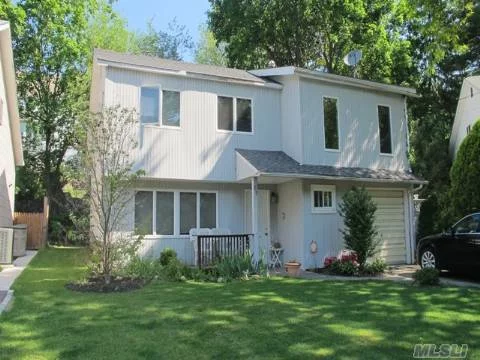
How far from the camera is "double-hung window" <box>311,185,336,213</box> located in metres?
14.6

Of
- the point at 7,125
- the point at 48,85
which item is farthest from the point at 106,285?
the point at 48,85

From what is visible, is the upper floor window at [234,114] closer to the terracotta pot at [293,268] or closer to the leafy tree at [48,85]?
the terracotta pot at [293,268]

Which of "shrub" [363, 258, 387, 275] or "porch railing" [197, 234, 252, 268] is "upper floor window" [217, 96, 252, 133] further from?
"shrub" [363, 258, 387, 275]

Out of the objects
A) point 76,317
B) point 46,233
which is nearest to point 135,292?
point 76,317

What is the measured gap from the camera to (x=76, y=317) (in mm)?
7125

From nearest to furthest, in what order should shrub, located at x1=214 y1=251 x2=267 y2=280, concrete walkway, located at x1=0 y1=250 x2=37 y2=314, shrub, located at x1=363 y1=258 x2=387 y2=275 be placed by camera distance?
concrete walkway, located at x1=0 y1=250 x2=37 y2=314, shrub, located at x1=214 y1=251 x2=267 y2=280, shrub, located at x1=363 y1=258 x2=387 y2=275

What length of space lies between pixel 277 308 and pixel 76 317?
3.10 meters

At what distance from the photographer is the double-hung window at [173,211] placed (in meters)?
13.9

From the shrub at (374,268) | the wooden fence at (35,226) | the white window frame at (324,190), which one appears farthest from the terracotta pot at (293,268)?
the wooden fence at (35,226)

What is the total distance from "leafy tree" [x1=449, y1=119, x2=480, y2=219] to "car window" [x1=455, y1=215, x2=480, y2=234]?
2917 mm

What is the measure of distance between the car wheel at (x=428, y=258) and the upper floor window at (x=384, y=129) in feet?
15.3

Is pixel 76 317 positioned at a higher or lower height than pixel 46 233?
lower

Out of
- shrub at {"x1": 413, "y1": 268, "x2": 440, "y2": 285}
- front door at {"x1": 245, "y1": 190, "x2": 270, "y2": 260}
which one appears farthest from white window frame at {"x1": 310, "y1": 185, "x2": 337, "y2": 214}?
shrub at {"x1": 413, "y1": 268, "x2": 440, "y2": 285}

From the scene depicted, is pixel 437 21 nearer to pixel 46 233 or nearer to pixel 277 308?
pixel 277 308
